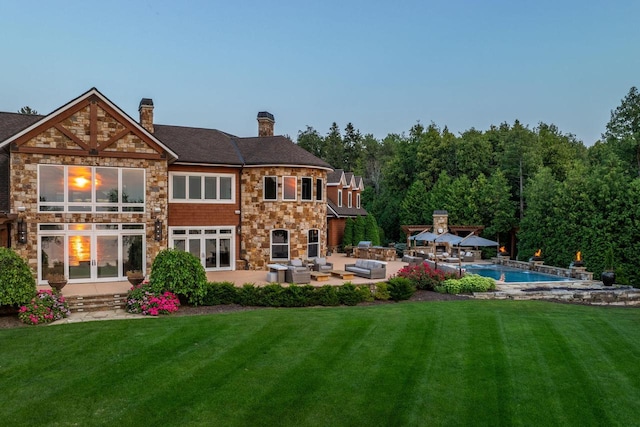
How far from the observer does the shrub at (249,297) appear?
1416 centimetres

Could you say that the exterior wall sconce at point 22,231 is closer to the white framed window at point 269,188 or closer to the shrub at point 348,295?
the white framed window at point 269,188

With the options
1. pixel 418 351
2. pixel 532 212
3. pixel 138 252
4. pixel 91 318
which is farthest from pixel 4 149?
pixel 532 212

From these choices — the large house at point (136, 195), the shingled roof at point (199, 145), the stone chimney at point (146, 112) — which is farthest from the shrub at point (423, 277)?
the stone chimney at point (146, 112)

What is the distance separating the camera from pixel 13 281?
39.4ft

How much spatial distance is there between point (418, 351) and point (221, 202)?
568 inches

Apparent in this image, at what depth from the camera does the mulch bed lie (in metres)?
11.8

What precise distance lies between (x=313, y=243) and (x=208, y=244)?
5.18m

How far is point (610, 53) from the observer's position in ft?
88.6

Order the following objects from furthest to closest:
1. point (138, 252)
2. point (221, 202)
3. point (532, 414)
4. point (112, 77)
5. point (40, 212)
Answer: point (112, 77)
point (221, 202)
point (138, 252)
point (40, 212)
point (532, 414)

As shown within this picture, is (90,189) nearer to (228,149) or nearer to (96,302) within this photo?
(96,302)

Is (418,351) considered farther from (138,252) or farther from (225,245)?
(225,245)

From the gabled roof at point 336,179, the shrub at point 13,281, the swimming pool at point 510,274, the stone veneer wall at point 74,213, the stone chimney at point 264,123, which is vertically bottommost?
the swimming pool at point 510,274

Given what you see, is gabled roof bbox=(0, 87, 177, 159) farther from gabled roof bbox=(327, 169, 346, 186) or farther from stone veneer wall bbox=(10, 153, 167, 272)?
gabled roof bbox=(327, 169, 346, 186)

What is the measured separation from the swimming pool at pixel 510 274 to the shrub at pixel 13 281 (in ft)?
60.5
